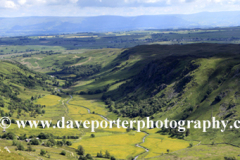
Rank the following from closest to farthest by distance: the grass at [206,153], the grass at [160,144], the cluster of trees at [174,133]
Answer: the grass at [206,153], the grass at [160,144], the cluster of trees at [174,133]

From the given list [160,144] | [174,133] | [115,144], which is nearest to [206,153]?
[160,144]

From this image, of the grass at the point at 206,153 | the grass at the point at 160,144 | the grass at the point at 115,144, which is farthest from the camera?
the grass at the point at 115,144

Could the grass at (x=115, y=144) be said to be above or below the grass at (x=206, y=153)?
below

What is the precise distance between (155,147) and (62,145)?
2259 inches

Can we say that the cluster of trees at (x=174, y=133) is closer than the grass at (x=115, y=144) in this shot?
No

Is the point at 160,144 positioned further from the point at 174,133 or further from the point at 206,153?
the point at 206,153

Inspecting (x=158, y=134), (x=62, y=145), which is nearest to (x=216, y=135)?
(x=158, y=134)

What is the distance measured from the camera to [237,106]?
181000mm

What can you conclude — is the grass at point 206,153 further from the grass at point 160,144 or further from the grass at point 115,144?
the grass at point 115,144

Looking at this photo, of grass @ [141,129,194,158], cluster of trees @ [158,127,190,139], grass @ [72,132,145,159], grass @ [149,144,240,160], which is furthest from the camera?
cluster of trees @ [158,127,190,139]

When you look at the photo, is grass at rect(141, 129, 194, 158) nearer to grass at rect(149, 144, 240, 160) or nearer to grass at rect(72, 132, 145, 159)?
grass at rect(72, 132, 145, 159)

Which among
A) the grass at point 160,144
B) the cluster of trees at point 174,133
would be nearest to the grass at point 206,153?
the grass at point 160,144

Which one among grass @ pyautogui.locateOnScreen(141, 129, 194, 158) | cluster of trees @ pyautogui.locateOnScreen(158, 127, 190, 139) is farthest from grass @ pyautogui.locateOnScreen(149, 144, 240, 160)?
cluster of trees @ pyautogui.locateOnScreen(158, 127, 190, 139)

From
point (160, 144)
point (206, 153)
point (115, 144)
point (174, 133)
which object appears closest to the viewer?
point (206, 153)
